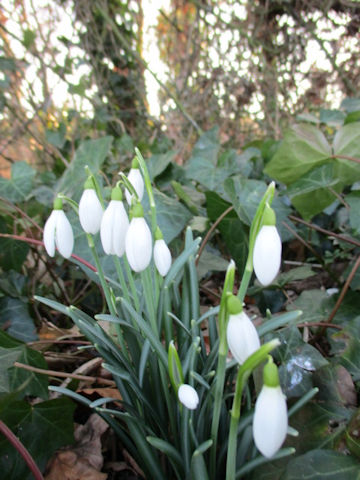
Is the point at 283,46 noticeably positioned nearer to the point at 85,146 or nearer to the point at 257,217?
the point at 85,146

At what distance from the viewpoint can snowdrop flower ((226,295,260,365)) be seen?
42 centimetres

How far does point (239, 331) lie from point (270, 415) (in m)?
0.09

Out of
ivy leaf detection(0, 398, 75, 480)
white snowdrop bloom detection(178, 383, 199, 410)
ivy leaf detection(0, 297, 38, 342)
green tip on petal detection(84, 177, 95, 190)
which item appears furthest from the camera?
ivy leaf detection(0, 297, 38, 342)

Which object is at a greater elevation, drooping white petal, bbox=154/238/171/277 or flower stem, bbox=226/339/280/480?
drooping white petal, bbox=154/238/171/277

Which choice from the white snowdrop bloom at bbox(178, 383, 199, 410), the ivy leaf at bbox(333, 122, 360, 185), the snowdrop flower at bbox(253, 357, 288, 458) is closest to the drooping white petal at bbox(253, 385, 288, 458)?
the snowdrop flower at bbox(253, 357, 288, 458)

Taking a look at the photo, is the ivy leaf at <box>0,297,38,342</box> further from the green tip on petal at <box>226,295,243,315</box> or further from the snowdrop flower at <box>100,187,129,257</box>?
the green tip on petal at <box>226,295,243,315</box>

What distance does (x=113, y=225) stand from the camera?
1.90 ft

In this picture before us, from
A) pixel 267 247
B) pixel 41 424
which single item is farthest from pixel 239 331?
pixel 41 424

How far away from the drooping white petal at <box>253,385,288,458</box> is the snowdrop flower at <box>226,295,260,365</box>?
0.16 ft

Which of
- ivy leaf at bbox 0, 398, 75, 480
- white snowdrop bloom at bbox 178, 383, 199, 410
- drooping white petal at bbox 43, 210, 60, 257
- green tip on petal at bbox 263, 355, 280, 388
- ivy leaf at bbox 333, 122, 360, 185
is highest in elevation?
ivy leaf at bbox 333, 122, 360, 185

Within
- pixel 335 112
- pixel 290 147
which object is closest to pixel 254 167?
pixel 335 112

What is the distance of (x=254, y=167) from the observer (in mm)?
1783

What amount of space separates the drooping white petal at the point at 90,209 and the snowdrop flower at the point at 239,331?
0.28 metres

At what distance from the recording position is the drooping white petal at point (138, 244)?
53cm
